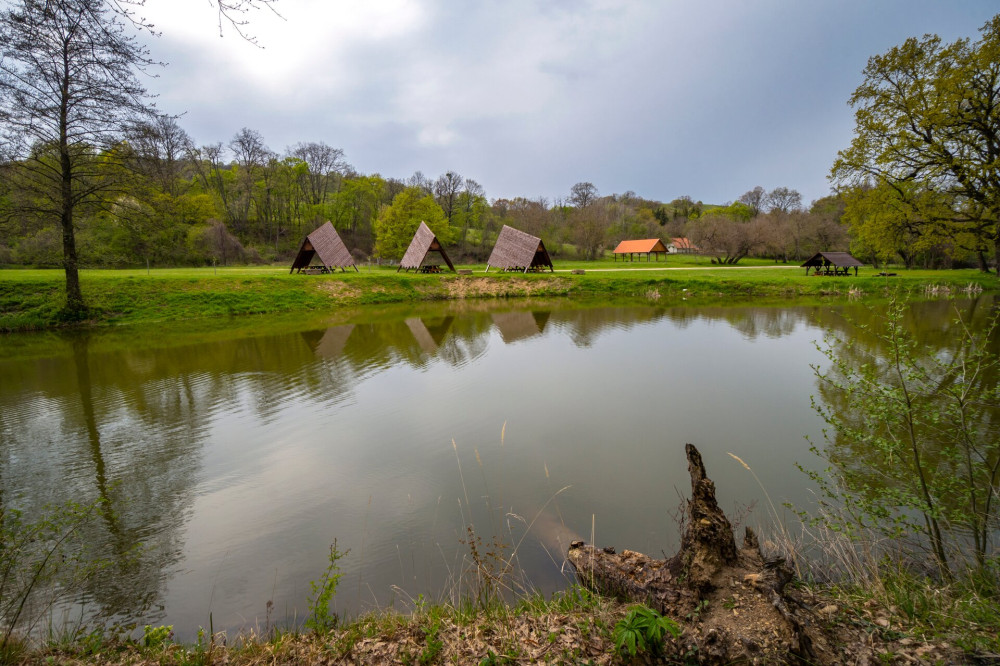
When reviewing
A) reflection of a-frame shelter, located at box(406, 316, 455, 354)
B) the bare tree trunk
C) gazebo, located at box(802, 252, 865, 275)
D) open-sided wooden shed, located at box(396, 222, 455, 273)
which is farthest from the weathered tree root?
gazebo, located at box(802, 252, 865, 275)

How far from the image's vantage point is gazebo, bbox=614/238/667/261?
2559 inches

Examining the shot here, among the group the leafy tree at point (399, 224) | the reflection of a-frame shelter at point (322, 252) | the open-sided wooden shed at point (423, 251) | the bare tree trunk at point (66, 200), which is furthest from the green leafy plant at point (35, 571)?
the leafy tree at point (399, 224)

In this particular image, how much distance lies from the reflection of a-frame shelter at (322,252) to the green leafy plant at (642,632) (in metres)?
29.6

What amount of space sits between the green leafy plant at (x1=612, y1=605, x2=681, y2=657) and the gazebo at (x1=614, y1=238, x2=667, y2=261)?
64647 millimetres

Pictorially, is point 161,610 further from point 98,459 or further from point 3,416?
point 3,416

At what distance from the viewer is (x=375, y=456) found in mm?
6641

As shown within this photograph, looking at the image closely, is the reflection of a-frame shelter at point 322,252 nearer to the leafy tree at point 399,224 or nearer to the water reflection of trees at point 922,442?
the leafy tree at point 399,224

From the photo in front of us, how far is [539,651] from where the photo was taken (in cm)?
289

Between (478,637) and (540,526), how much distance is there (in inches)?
73.6

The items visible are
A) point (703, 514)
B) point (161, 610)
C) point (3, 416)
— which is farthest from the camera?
point (3, 416)

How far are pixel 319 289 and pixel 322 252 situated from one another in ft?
15.5

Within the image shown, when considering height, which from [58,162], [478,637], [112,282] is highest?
[58,162]

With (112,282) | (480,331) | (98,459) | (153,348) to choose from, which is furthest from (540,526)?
(112,282)

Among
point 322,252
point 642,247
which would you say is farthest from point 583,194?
point 322,252
